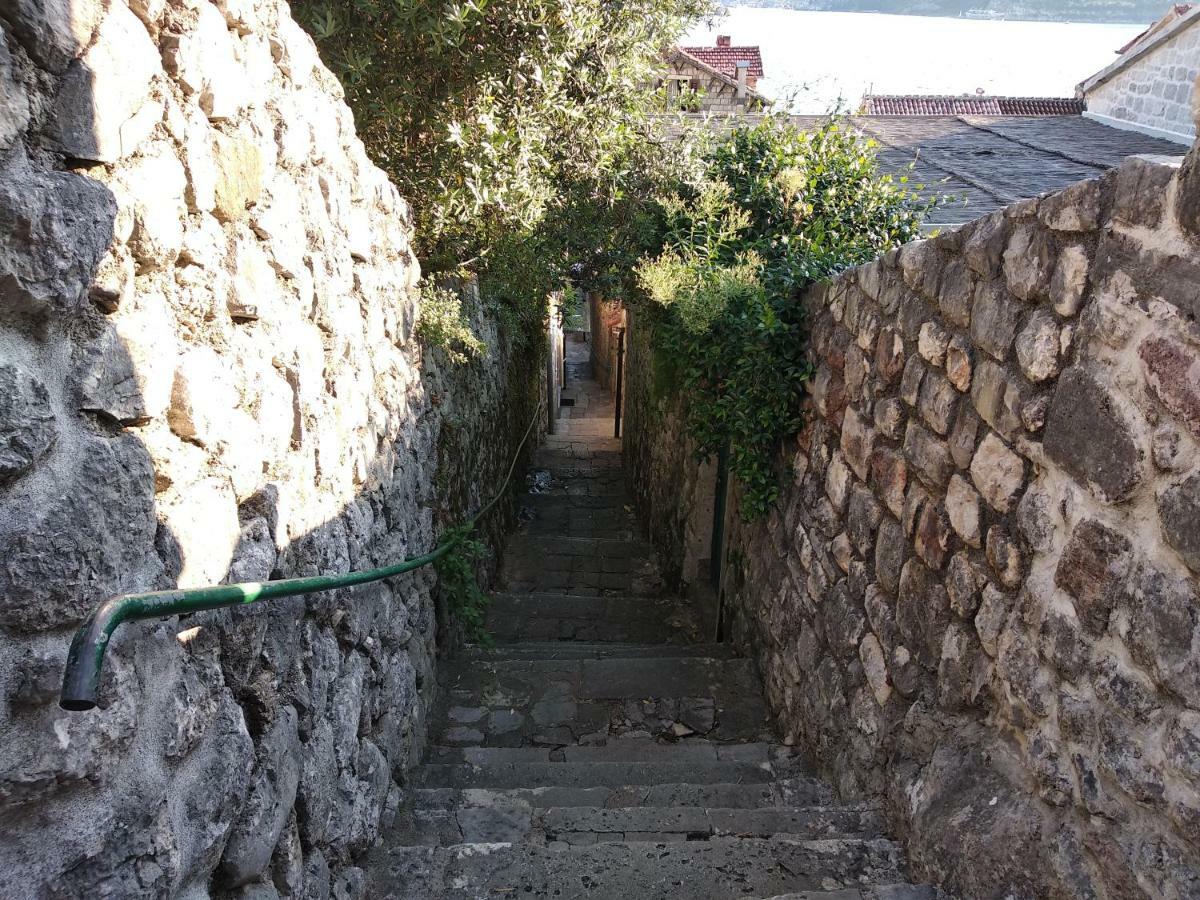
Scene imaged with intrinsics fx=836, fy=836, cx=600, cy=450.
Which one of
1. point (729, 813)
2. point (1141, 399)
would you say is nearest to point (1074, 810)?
point (1141, 399)

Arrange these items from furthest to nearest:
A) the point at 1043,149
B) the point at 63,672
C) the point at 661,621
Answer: the point at 1043,149, the point at 661,621, the point at 63,672

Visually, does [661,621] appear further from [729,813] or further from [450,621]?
[729,813]

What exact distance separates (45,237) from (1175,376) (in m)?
1.86

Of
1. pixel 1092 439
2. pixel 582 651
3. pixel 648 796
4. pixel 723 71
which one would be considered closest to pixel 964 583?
pixel 1092 439

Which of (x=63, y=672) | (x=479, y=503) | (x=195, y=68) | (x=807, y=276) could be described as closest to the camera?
(x=63, y=672)

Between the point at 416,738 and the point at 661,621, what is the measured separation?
2.94m

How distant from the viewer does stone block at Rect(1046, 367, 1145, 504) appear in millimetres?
1693

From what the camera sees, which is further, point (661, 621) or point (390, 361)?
point (661, 621)

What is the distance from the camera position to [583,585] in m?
6.82

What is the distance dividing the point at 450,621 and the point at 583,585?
2520 mm

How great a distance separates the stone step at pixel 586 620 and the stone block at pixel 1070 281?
4201mm

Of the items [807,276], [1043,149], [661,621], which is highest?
[1043,149]

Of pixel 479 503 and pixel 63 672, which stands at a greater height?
pixel 63 672

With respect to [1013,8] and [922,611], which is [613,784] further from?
[1013,8]
